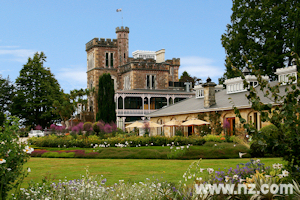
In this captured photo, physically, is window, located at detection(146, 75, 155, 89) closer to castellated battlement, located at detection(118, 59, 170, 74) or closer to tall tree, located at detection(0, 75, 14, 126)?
castellated battlement, located at detection(118, 59, 170, 74)

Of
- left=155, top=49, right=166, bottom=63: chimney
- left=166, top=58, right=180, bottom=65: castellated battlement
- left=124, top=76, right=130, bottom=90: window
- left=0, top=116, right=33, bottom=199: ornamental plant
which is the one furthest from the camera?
left=166, top=58, right=180, bottom=65: castellated battlement

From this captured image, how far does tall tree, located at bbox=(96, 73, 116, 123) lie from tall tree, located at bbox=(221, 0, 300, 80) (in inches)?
532

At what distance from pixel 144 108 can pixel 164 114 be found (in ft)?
52.7

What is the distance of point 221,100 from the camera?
97.3 feet

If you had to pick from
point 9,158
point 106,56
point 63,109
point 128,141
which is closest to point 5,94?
point 63,109

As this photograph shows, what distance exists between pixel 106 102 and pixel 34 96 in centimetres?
1956

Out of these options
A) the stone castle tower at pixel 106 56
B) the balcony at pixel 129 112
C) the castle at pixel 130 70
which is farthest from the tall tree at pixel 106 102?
the stone castle tower at pixel 106 56

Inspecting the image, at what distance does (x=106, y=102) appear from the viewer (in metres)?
40.1

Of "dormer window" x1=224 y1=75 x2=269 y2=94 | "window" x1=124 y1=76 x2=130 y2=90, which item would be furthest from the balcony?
"dormer window" x1=224 y1=75 x2=269 y2=94

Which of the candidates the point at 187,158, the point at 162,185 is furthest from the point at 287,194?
the point at 187,158

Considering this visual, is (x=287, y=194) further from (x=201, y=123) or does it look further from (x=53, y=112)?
(x=53, y=112)

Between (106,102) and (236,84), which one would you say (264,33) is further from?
(106,102)

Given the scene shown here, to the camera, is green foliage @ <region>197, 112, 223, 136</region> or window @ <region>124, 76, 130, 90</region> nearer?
green foliage @ <region>197, 112, 223, 136</region>

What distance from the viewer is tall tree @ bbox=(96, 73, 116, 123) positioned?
3962 centimetres
